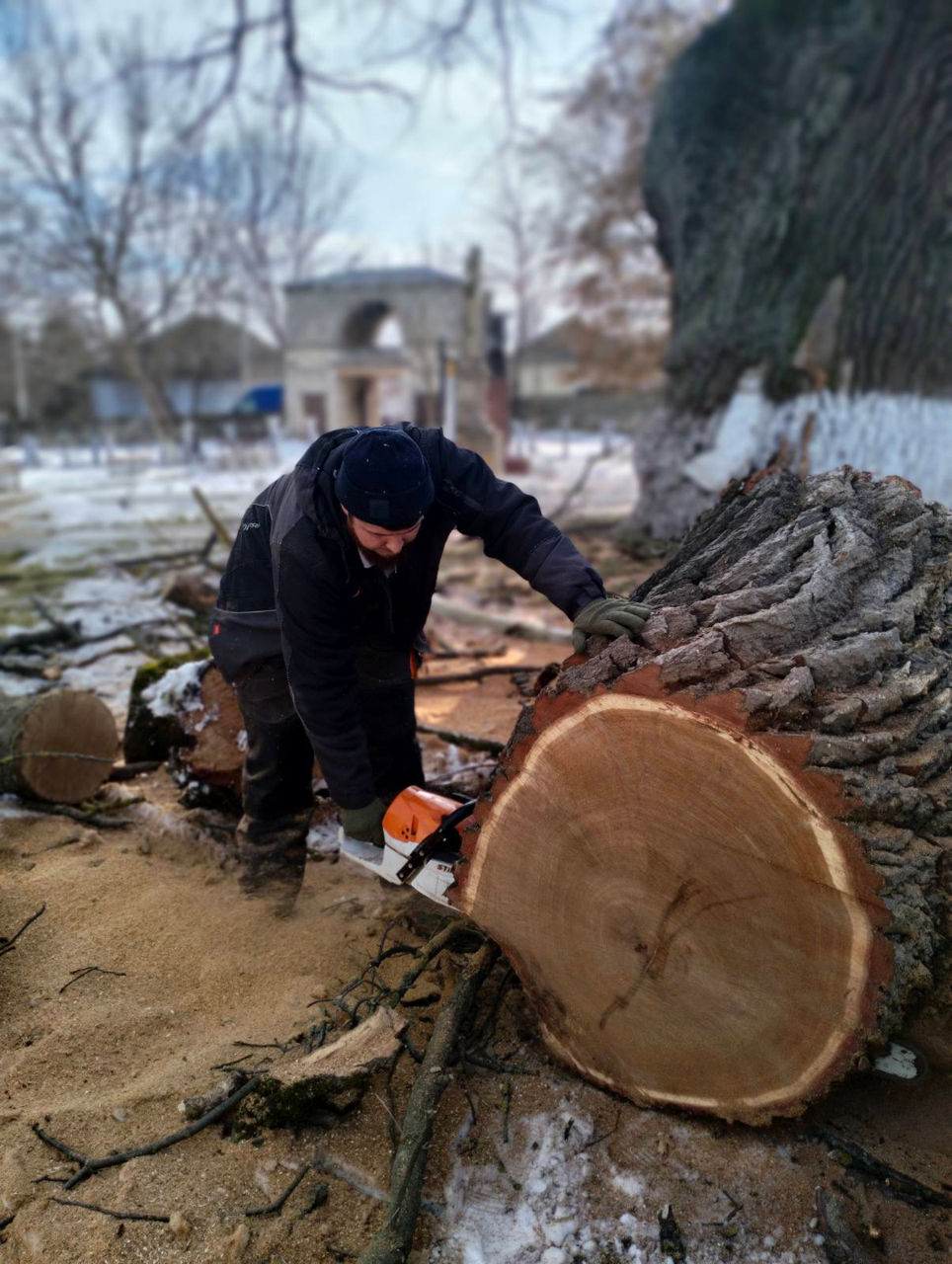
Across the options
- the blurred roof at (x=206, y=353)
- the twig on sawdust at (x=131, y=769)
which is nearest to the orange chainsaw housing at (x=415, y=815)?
the twig on sawdust at (x=131, y=769)

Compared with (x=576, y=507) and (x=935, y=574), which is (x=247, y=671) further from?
(x=576, y=507)

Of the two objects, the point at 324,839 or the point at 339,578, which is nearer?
the point at 339,578

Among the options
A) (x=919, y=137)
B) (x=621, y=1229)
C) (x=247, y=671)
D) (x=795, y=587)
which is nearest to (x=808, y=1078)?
(x=621, y=1229)

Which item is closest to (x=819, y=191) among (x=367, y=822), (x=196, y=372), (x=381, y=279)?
(x=367, y=822)

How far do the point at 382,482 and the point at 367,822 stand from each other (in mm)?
956

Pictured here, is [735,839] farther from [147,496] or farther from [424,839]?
[147,496]

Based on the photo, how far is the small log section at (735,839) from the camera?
1535 millimetres

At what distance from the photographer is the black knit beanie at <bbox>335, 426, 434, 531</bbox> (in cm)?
203

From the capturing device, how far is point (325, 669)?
2.30 meters

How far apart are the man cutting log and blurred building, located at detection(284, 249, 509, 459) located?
1973 centimetres

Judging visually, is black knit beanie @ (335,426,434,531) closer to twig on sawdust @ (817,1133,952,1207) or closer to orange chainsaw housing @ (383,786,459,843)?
orange chainsaw housing @ (383,786,459,843)

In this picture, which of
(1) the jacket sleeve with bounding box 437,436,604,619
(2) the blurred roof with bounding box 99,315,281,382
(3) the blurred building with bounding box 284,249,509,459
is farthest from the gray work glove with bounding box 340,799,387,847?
(2) the blurred roof with bounding box 99,315,281,382

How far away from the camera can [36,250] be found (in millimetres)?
19125

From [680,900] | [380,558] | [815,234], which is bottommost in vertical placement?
[680,900]
